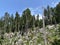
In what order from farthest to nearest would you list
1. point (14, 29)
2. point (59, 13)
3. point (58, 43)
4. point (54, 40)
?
point (14, 29)
point (59, 13)
point (54, 40)
point (58, 43)

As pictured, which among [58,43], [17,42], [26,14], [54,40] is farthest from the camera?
[26,14]

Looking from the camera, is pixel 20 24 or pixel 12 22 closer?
pixel 20 24

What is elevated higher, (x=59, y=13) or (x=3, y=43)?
(x=59, y=13)

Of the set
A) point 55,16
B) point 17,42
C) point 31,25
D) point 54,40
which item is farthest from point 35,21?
point 54,40

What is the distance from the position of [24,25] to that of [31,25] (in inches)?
120

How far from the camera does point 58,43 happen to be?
4275 centimetres

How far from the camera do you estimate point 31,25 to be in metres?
90.9

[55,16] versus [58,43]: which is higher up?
[55,16]

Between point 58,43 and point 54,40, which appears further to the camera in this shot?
point 54,40

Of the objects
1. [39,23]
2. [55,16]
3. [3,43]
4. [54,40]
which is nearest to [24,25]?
[39,23]

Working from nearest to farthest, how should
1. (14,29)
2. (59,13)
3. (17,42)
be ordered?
(17,42), (59,13), (14,29)

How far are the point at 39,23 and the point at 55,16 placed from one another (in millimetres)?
7103

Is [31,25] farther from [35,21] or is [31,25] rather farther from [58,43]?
[58,43]

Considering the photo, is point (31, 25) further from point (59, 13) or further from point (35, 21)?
point (59, 13)
